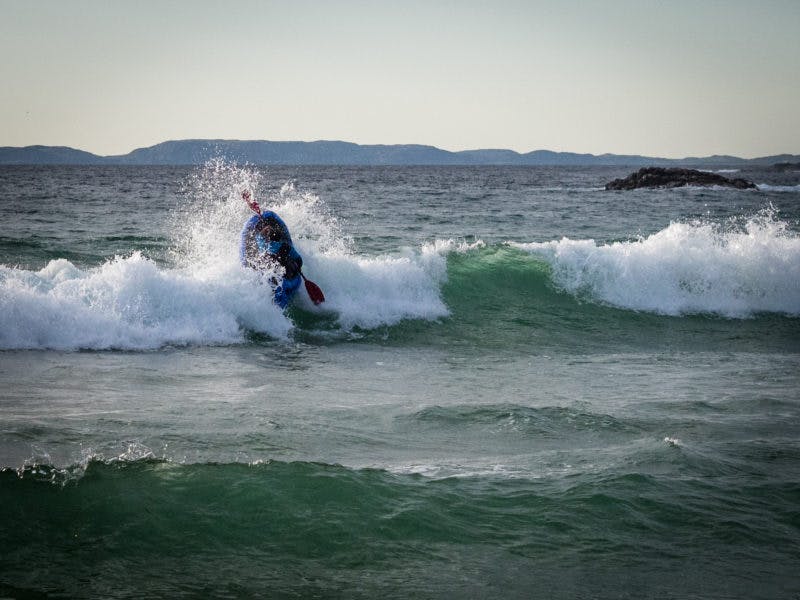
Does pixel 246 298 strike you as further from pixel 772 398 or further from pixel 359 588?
pixel 359 588

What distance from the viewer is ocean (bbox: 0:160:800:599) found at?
4609 millimetres

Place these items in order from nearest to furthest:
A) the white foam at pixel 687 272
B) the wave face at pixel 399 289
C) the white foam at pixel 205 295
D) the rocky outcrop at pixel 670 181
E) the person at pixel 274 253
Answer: the white foam at pixel 205 295 → the wave face at pixel 399 289 → the person at pixel 274 253 → the white foam at pixel 687 272 → the rocky outcrop at pixel 670 181

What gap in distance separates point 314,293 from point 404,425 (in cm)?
634

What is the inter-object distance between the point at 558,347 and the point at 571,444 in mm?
5541

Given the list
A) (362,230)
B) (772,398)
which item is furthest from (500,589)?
(362,230)

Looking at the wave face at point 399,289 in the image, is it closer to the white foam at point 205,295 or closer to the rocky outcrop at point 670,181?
the white foam at point 205,295

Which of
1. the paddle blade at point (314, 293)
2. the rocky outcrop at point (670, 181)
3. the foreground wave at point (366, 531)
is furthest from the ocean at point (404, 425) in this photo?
the rocky outcrop at point (670, 181)

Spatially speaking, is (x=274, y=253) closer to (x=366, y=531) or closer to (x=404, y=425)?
(x=404, y=425)

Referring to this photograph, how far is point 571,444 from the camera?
21.9 ft

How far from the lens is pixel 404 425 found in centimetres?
717

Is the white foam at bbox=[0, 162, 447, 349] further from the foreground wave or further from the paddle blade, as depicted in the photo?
the foreground wave

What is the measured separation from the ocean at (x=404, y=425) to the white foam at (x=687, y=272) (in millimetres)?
64

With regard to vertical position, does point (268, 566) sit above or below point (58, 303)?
below

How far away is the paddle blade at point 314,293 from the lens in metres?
13.2
